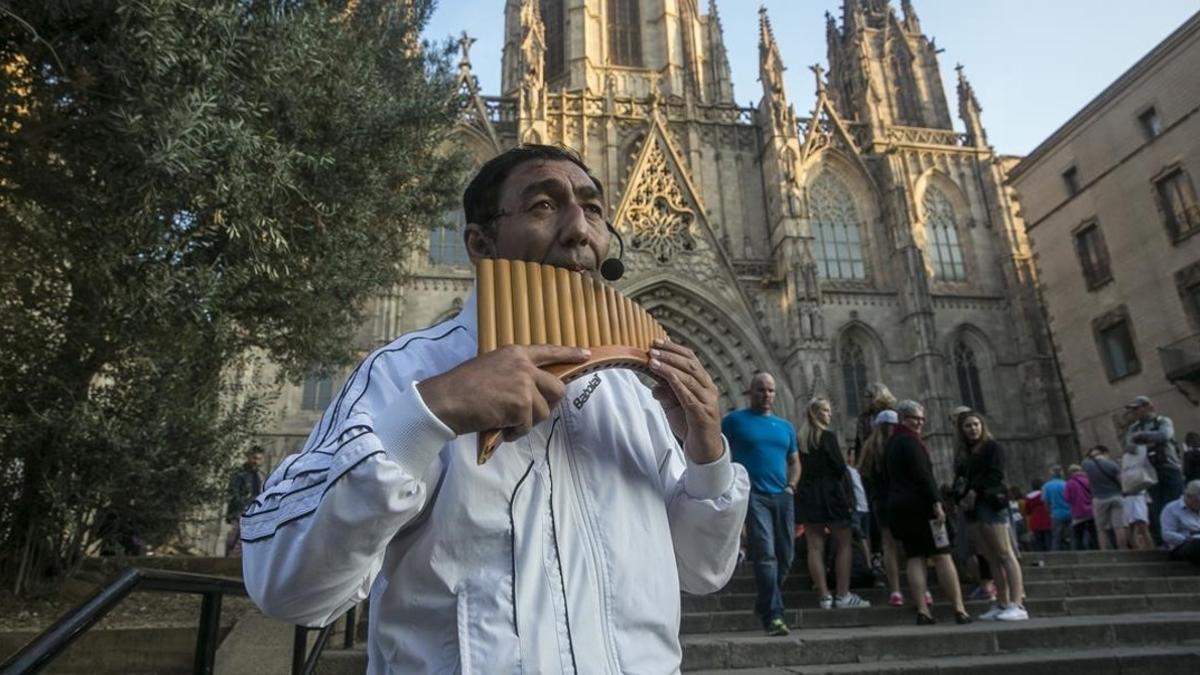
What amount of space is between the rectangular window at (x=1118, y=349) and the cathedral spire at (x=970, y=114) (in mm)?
9169

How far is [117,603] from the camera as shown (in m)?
2.04

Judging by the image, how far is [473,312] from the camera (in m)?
1.60

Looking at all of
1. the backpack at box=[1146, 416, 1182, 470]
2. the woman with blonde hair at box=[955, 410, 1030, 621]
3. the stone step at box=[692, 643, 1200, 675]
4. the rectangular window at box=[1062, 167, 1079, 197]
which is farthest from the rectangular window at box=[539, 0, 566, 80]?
the stone step at box=[692, 643, 1200, 675]

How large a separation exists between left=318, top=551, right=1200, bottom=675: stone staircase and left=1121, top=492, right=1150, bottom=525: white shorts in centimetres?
198

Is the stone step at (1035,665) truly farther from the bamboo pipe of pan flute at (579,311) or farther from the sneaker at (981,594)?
the bamboo pipe of pan flute at (579,311)

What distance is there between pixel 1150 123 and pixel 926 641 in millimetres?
21665

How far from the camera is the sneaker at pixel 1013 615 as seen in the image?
606 centimetres

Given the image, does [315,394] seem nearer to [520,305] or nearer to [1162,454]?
[1162,454]

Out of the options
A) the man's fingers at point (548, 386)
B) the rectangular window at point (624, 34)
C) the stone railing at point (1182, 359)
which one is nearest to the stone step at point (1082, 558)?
the man's fingers at point (548, 386)

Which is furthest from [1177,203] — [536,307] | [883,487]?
[536,307]

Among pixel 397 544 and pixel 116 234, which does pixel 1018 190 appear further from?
pixel 397 544

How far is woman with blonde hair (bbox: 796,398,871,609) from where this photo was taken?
262 inches

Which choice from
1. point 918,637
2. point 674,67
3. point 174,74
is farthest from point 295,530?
point 674,67

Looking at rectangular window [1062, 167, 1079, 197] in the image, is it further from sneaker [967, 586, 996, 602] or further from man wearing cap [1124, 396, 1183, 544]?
sneaker [967, 586, 996, 602]
